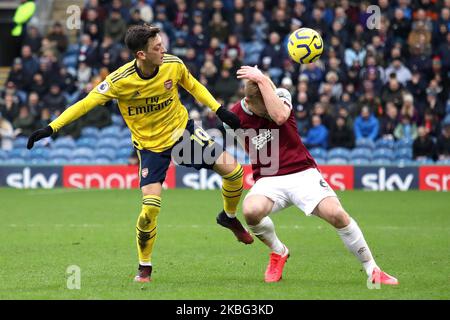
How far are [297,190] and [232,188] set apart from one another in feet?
4.23

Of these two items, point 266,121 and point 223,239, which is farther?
point 223,239

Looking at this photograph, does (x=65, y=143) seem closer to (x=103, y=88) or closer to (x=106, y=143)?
(x=106, y=143)

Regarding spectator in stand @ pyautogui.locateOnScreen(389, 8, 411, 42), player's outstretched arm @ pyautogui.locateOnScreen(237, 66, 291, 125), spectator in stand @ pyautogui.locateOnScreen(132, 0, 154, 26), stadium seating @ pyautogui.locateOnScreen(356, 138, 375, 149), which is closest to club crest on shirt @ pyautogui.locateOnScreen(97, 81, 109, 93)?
player's outstretched arm @ pyautogui.locateOnScreen(237, 66, 291, 125)

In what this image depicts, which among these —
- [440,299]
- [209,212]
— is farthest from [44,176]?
[440,299]

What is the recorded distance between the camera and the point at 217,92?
22172mm

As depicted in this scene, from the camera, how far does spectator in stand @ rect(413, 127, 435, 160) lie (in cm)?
2078

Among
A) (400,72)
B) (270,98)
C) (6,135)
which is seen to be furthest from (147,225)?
(400,72)

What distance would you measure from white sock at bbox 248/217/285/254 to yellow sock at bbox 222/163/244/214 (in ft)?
2.64

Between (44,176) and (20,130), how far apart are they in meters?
1.52

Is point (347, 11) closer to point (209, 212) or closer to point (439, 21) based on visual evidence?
point (439, 21)

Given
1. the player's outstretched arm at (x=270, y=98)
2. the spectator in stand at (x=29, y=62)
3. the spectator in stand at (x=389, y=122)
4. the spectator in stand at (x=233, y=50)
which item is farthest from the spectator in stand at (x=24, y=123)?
the player's outstretched arm at (x=270, y=98)

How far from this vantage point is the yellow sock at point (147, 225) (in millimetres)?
8953

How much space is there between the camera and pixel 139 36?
29.0 ft
